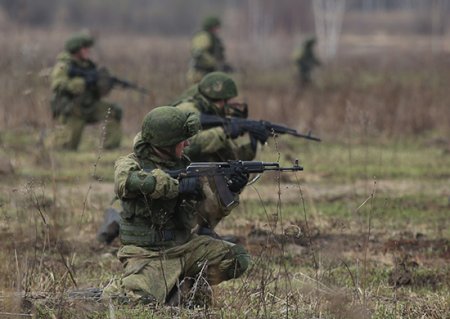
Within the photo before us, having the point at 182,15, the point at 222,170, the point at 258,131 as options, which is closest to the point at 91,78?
the point at 258,131

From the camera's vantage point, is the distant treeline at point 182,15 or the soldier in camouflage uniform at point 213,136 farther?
the distant treeline at point 182,15

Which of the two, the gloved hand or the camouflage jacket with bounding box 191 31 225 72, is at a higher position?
the camouflage jacket with bounding box 191 31 225 72

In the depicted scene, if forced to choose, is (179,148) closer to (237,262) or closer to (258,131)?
(237,262)

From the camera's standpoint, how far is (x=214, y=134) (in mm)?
7762

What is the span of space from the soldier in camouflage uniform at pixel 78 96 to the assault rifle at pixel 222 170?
260 inches

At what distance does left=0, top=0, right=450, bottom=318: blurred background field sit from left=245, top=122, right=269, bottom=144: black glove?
698mm

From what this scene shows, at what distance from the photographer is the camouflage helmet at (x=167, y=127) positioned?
18.4ft

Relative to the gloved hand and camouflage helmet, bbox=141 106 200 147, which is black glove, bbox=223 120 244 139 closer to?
the gloved hand

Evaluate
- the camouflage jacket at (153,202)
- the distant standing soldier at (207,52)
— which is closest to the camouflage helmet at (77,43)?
the distant standing soldier at (207,52)

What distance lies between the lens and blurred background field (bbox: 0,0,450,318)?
18.1 feet

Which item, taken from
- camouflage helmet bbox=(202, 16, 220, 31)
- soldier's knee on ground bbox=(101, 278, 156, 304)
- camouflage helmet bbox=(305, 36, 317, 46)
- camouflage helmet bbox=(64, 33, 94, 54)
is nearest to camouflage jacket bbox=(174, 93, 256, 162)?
soldier's knee on ground bbox=(101, 278, 156, 304)

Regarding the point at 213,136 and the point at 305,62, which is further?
the point at 305,62

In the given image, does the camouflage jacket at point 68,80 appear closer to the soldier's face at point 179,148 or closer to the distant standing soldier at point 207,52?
the distant standing soldier at point 207,52

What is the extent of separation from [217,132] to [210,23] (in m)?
7.92
